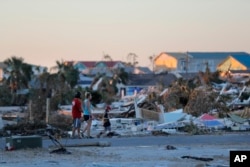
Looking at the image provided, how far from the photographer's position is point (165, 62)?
5979 inches

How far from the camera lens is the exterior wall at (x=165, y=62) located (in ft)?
480

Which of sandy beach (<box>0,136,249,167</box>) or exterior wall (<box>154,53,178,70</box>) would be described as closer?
sandy beach (<box>0,136,249,167</box>)

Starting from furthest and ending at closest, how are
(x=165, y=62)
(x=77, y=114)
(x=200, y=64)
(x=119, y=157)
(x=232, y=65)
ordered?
(x=165, y=62)
(x=200, y=64)
(x=232, y=65)
(x=77, y=114)
(x=119, y=157)

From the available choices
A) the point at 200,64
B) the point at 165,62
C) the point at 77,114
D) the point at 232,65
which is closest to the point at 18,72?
the point at 77,114

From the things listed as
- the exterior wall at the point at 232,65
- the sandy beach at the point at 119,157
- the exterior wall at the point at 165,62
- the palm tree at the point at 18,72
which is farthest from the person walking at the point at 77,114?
the exterior wall at the point at 165,62

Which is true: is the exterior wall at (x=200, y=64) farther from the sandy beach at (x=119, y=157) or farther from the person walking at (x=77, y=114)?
the sandy beach at (x=119, y=157)

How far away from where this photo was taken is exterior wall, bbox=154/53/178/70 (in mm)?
146250

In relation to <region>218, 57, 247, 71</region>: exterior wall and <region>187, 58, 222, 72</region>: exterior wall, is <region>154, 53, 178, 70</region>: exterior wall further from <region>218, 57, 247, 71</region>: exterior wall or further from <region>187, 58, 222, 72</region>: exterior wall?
<region>218, 57, 247, 71</region>: exterior wall

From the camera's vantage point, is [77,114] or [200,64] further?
[200,64]

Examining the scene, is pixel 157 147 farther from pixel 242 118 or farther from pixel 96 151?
pixel 242 118

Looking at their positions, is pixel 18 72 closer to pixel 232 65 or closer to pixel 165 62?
pixel 232 65

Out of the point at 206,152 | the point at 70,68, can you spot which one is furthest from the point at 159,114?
the point at 70,68

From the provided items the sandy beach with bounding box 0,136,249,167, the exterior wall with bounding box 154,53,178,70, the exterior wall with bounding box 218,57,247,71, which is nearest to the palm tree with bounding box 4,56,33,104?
the sandy beach with bounding box 0,136,249,167

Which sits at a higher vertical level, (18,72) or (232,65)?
(232,65)
